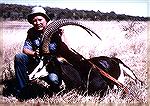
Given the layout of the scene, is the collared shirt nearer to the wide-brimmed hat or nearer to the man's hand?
the wide-brimmed hat

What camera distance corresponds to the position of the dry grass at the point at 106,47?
11133mm

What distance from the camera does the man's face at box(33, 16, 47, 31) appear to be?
437 inches

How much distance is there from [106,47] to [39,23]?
1.40 meters

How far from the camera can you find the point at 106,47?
37.0 ft

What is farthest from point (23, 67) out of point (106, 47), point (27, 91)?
point (106, 47)

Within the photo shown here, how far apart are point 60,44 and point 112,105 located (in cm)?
158

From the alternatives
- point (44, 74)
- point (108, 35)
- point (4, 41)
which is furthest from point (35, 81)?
point (108, 35)

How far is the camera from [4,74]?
36.8 ft

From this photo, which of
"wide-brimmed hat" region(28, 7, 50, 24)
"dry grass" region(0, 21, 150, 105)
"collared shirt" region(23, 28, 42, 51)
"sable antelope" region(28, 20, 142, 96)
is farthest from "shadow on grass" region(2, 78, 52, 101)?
"wide-brimmed hat" region(28, 7, 50, 24)

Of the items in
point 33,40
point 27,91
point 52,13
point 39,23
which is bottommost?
point 27,91

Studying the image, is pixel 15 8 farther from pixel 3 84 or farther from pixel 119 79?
pixel 119 79

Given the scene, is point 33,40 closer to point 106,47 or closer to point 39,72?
point 39,72

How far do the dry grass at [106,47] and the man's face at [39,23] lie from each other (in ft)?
0.51

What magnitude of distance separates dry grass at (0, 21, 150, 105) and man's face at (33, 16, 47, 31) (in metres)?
0.16
